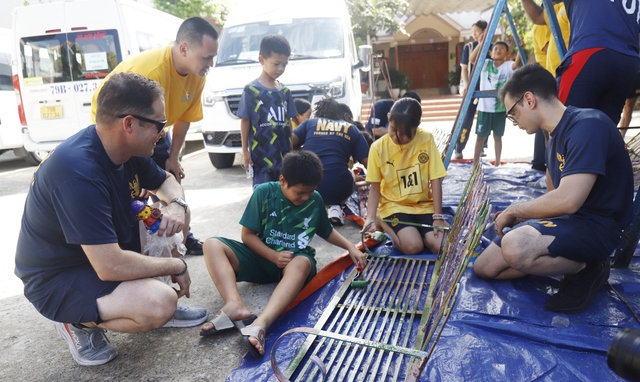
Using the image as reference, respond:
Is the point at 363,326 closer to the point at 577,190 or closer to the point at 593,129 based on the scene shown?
the point at 577,190

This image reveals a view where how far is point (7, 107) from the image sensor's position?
855 cm

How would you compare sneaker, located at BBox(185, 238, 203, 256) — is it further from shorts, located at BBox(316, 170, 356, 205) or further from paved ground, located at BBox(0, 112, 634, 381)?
shorts, located at BBox(316, 170, 356, 205)

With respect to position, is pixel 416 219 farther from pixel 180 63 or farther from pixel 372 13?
pixel 372 13

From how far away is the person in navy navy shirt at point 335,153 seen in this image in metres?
4.05

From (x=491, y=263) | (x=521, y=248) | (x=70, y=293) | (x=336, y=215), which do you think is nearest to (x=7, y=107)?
(x=336, y=215)

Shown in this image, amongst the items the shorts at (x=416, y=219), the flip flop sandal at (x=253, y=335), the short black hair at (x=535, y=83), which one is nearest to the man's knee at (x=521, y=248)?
the short black hair at (x=535, y=83)

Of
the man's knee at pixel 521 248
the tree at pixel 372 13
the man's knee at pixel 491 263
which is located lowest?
the man's knee at pixel 491 263

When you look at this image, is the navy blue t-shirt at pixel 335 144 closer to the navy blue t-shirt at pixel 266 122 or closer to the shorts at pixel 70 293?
the navy blue t-shirt at pixel 266 122

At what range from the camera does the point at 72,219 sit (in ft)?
5.90

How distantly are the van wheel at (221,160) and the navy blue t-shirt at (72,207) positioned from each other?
5.03 meters

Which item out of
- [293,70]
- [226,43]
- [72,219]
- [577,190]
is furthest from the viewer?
[226,43]

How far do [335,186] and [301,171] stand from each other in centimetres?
150

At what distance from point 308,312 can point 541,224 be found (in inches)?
50.0

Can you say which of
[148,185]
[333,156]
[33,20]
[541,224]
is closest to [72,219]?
[148,185]
